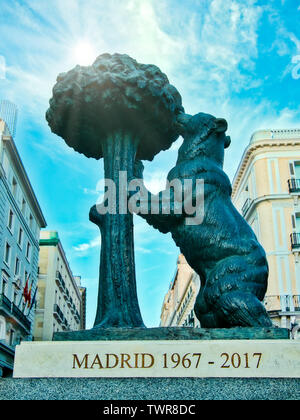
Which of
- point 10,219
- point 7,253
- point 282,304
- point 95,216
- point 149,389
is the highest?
point 10,219

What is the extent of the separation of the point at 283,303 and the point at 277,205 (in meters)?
6.58

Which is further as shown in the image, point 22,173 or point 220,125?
point 22,173

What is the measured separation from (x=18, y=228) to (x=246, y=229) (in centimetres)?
3262

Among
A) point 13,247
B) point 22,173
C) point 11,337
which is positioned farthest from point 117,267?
point 22,173

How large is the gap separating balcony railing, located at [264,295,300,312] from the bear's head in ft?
77.9

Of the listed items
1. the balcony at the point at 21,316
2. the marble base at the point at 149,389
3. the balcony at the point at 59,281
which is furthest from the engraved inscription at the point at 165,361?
the balcony at the point at 59,281

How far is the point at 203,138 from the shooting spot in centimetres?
523

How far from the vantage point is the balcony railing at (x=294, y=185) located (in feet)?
103

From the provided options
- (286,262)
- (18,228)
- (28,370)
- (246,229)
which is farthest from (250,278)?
(18,228)

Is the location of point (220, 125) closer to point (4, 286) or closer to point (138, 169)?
point (138, 169)

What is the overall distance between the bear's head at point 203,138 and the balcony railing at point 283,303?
23.7 metres

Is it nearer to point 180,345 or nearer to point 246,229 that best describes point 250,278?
point 246,229

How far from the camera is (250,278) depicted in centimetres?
444

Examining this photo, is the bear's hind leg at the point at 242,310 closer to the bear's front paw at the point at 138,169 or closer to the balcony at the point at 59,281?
the bear's front paw at the point at 138,169
